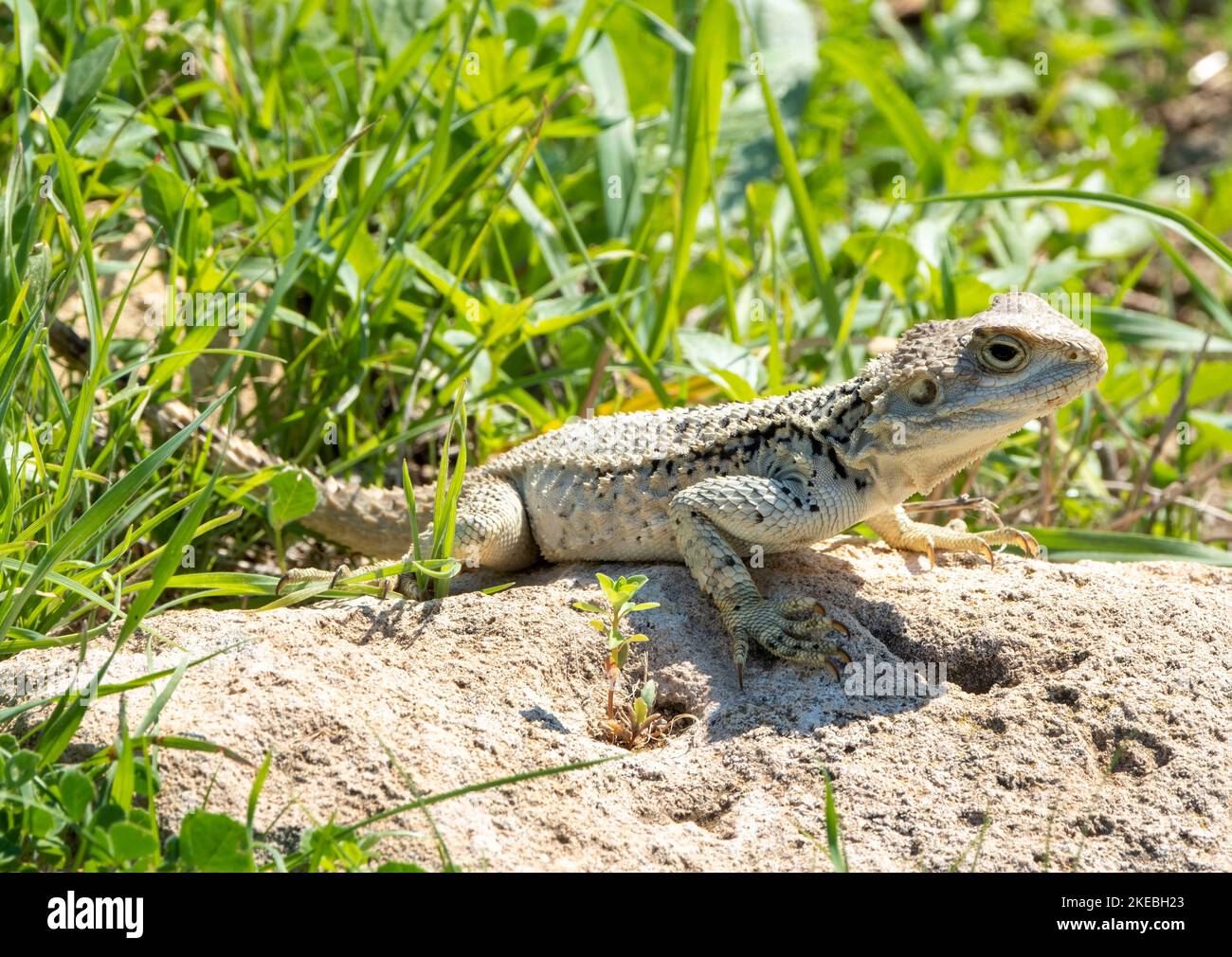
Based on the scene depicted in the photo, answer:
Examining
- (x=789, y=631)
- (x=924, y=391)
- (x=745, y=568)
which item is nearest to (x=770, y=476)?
(x=745, y=568)

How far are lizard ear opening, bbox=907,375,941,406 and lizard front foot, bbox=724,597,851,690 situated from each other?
2.80 ft

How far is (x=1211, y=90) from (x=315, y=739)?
38.9 ft

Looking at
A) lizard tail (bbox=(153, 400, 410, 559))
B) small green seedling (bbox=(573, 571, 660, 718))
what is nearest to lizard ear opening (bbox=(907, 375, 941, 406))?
small green seedling (bbox=(573, 571, 660, 718))

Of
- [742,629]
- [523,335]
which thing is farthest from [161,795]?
[523,335]

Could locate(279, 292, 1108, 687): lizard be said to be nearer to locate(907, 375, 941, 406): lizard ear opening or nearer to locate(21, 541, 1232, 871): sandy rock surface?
locate(907, 375, 941, 406): lizard ear opening

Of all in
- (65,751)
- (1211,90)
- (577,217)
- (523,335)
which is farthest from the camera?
(1211,90)

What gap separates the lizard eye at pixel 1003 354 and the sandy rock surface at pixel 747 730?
791mm

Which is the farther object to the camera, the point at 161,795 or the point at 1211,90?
the point at 1211,90

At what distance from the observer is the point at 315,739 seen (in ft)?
12.4

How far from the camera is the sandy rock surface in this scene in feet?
11.7

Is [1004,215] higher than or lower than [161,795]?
higher

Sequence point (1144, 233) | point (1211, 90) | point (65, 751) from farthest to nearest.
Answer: point (1211, 90) → point (1144, 233) → point (65, 751)
